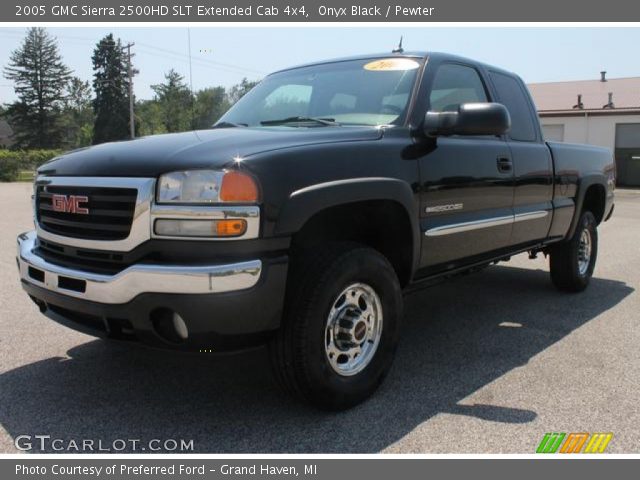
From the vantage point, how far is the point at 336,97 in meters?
3.92

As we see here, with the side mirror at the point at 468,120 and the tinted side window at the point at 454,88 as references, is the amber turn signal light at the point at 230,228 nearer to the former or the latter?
the side mirror at the point at 468,120

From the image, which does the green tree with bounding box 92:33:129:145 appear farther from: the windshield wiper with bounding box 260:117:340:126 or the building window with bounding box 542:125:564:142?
the windshield wiper with bounding box 260:117:340:126

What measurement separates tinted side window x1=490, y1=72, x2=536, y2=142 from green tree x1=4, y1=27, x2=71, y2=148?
72704mm

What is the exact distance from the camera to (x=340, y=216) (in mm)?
3230

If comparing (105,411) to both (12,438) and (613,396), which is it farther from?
(613,396)

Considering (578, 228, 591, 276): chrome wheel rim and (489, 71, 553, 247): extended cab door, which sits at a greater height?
(489, 71, 553, 247): extended cab door

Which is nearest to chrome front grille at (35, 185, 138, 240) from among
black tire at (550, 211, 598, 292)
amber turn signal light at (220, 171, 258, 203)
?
amber turn signal light at (220, 171, 258, 203)

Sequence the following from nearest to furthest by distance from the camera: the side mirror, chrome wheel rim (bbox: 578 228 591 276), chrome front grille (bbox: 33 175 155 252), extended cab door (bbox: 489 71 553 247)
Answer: chrome front grille (bbox: 33 175 155 252) → the side mirror → extended cab door (bbox: 489 71 553 247) → chrome wheel rim (bbox: 578 228 591 276)

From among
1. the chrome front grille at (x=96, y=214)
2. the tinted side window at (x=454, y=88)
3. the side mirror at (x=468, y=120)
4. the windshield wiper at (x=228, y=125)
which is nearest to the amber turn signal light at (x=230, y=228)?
the chrome front grille at (x=96, y=214)

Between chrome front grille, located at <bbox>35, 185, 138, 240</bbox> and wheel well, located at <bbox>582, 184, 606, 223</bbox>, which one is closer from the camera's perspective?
chrome front grille, located at <bbox>35, 185, 138, 240</bbox>

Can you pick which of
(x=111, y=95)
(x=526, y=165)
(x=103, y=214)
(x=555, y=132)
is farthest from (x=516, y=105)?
(x=111, y=95)

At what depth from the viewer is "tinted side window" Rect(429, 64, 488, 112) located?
12.9 ft

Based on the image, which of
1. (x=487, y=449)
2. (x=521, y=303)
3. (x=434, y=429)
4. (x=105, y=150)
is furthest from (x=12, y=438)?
(x=521, y=303)

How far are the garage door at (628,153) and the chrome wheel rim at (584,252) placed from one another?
19938mm
